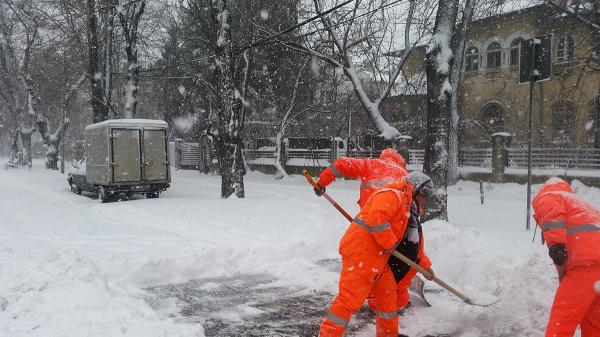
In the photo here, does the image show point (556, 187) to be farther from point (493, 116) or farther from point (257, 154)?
point (493, 116)

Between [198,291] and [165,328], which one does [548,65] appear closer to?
[198,291]

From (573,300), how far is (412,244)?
4.86 ft

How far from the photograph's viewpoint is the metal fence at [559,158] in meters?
15.0

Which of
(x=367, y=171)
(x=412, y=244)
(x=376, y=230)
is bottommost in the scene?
(x=412, y=244)

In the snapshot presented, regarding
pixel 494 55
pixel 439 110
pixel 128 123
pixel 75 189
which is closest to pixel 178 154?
pixel 75 189

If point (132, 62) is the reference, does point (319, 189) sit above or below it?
below

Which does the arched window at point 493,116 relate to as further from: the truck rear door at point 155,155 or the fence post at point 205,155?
the truck rear door at point 155,155

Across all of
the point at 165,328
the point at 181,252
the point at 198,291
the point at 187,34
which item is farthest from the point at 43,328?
the point at 187,34

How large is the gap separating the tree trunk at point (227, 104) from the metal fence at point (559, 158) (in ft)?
31.2

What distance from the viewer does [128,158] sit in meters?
14.9

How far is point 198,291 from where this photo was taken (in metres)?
5.71

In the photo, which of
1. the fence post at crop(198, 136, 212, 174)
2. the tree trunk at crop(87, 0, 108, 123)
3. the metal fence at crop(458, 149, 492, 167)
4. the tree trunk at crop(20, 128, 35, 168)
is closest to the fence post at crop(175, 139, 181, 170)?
the fence post at crop(198, 136, 212, 174)

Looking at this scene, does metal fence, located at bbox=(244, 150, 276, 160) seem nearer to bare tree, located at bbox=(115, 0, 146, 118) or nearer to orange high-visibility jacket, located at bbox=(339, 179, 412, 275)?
bare tree, located at bbox=(115, 0, 146, 118)

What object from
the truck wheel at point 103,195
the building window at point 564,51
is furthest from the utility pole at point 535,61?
the building window at point 564,51
